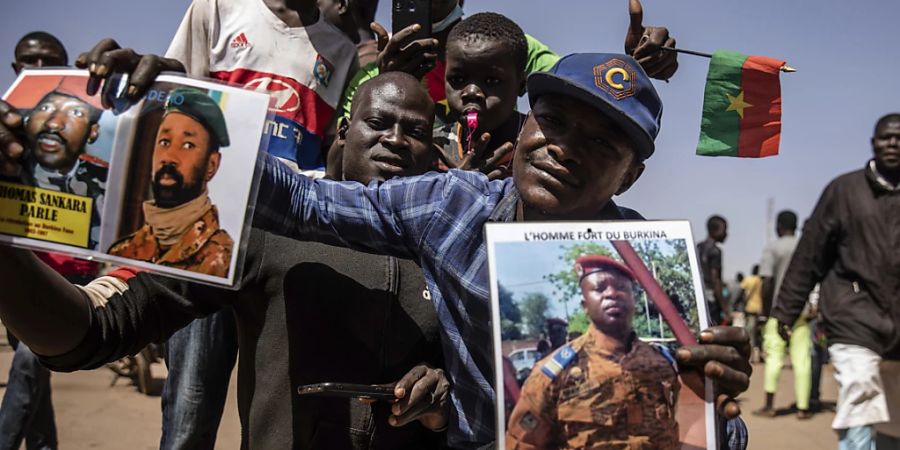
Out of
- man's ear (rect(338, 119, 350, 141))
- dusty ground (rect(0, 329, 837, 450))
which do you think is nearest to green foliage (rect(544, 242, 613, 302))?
man's ear (rect(338, 119, 350, 141))

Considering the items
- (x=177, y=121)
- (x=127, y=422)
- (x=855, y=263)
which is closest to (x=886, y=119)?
(x=855, y=263)

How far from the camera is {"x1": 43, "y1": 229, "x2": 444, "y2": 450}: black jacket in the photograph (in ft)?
7.07

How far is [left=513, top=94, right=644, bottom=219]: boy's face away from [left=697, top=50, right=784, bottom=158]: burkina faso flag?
826 millimetres

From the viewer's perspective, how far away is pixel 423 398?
6.42ft

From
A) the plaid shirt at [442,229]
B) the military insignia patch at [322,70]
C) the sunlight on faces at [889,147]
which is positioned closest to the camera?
the plaid shirt at [442,229]

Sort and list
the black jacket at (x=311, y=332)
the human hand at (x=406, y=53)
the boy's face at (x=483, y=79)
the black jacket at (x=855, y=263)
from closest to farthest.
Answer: the black jacket at (x=311, y=332) → the human hand at (x=406, y=53) → the boy's face at (x=483, y=79) → the black jacket at (x=855, y=263)

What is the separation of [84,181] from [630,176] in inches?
49.6

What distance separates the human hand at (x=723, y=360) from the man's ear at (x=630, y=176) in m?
0.53

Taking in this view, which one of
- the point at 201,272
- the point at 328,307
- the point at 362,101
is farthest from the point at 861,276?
the point at 201,272

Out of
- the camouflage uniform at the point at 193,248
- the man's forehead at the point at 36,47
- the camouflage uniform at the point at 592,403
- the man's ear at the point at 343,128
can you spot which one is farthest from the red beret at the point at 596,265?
the man's forehead at the point at 36,47

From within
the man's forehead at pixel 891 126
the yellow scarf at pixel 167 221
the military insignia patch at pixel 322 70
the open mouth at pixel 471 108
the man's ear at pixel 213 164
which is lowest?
the yellow scarf at pixel 167 221

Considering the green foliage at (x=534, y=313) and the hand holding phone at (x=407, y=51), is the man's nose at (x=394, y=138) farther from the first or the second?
the green foliage at (x=534, y=313)

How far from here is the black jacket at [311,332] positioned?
2.16m

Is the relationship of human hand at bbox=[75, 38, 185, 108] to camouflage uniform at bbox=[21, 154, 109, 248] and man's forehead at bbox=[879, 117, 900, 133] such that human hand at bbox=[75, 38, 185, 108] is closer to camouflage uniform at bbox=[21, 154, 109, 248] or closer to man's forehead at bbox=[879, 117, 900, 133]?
camouflage uniform at bbox=[21, 154, 109, 248]
